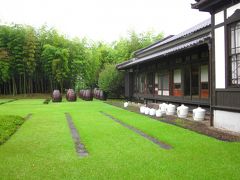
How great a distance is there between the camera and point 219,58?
7.99 m

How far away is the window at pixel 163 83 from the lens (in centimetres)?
1467

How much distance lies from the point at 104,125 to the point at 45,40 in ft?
78.0

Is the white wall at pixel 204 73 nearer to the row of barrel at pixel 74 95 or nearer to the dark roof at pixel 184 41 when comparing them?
the dark roof at pixel 184 41

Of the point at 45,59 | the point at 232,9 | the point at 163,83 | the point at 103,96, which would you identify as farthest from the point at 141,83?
the point at 45,59

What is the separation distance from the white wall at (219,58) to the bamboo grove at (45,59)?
21727 millimetres

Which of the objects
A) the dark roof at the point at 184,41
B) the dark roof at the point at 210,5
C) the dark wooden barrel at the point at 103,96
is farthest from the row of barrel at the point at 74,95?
the dark roof at the point at 210,5

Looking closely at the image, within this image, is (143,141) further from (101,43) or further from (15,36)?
(101,43)

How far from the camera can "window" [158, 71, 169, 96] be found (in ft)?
48.1

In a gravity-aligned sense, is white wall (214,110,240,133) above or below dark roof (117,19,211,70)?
below

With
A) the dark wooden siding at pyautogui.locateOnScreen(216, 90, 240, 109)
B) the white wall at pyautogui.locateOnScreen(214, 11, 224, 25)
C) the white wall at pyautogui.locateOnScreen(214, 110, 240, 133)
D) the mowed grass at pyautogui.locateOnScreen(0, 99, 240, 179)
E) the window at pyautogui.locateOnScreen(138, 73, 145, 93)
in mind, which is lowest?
the mowed grass at pyautogui.locateOnScreen(0, 99, 240, 179)

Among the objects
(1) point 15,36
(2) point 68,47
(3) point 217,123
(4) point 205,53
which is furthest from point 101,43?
(3) point 217,123

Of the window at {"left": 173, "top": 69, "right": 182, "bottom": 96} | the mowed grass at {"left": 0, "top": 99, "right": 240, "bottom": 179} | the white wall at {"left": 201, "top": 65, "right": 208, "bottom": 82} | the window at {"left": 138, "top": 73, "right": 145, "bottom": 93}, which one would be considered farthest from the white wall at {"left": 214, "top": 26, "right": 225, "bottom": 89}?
the window at {"left": 138, "top": 73, "right": 145, "bottom": 93}

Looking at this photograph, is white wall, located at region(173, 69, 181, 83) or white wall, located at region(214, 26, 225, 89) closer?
white wall, located at region(214, 26, 225, 89)

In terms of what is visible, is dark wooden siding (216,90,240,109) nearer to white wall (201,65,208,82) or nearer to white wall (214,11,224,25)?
white wall (214,11,224,25)
